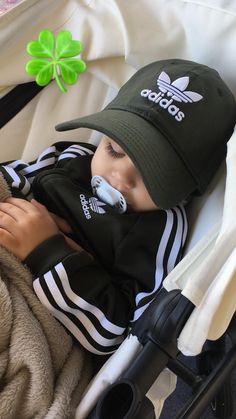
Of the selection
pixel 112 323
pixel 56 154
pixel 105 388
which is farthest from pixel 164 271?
pixel 56 154

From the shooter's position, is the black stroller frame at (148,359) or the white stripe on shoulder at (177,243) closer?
the black stroller frame at (148,359)

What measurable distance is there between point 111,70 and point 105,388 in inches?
23.5

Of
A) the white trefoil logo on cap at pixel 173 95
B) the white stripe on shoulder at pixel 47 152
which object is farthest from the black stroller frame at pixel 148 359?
the white stripe on shoulder at pixel 47 152

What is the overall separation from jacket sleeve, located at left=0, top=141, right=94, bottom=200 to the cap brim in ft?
0.51

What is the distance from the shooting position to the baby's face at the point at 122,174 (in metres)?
0.82

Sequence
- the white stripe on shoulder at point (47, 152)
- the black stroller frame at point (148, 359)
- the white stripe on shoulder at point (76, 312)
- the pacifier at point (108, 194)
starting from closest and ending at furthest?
the black stroller frame at point (148, 359), the white stripe on shoulder at point (76, 312), the pacifier at point (108, 194), the white stripe on shoulder at point (47, 152)

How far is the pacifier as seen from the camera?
32.9 inches

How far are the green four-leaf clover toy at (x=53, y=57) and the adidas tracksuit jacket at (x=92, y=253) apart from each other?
131 mm

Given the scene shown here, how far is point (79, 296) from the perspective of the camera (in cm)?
74

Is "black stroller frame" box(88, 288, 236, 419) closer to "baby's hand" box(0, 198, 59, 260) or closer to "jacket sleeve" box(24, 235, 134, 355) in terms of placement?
"jacket sleeve" box(24, 235, 134, 355)

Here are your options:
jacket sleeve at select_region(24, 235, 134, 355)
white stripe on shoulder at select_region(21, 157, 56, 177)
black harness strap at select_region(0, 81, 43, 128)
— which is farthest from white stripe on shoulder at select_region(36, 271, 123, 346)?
black harness strap at select_region(0, 81, 43, 128)

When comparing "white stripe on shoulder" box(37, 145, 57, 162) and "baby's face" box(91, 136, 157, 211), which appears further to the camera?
"white stripe on shoulder" box(37, 145, 57, 162)

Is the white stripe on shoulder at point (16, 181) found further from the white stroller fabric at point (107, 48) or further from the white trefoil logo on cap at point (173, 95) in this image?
the white trefoil logo on cap at point (173, 95)

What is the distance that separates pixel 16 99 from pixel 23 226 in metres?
0.31
